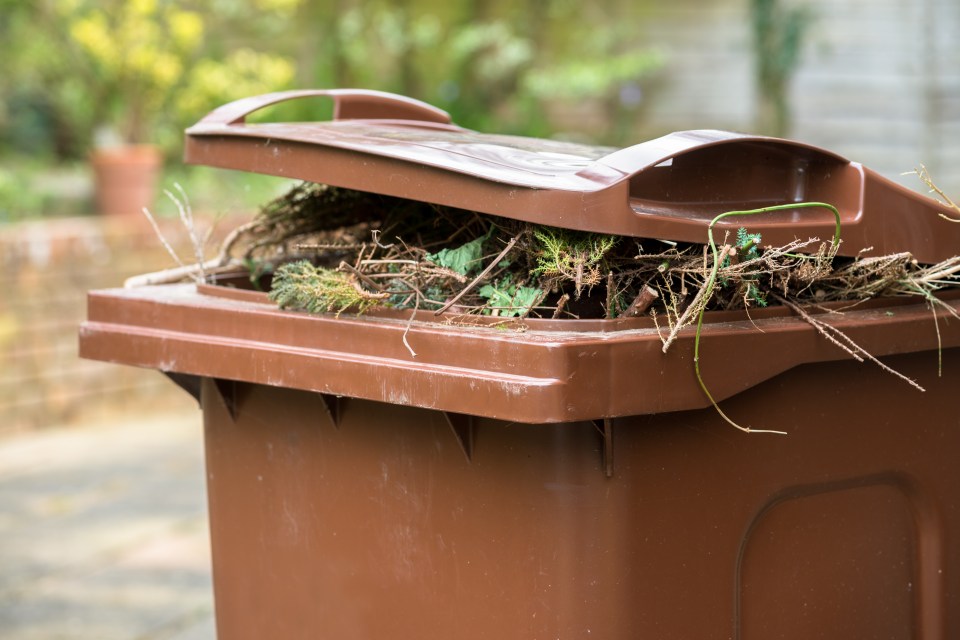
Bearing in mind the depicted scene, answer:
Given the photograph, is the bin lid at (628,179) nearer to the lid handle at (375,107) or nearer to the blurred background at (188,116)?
the lid handle at (375,107)

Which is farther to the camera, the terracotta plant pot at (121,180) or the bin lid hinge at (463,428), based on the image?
the terracotta plant pot at (121,180)

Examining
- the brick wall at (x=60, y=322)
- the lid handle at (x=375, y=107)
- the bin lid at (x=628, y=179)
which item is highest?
the lid handle at (x=375, y=107)

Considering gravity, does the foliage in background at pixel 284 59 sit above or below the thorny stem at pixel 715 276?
above

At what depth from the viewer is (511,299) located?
2186 mm

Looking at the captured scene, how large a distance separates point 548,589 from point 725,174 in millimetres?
857

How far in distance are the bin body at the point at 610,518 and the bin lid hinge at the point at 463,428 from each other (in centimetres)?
1

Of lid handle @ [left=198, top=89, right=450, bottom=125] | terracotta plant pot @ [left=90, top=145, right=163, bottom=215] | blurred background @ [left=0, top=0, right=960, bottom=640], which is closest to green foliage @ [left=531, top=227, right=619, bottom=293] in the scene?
lid handle @ [left=198, top=89, right=450, bottom=125]

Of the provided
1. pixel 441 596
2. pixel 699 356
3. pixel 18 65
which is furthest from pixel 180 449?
pixel 699 356

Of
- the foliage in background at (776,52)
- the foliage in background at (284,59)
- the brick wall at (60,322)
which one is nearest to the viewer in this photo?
the brick wall at (60,322)

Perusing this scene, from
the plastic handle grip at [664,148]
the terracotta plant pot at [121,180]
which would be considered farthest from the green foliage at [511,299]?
the terracotta plant pot at [121,180]

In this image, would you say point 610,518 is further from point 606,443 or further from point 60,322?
point 60,322

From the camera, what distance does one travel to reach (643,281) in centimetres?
220

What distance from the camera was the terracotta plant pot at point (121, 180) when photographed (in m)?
7.54

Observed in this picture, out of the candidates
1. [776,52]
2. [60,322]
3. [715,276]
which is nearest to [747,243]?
[715,276]
